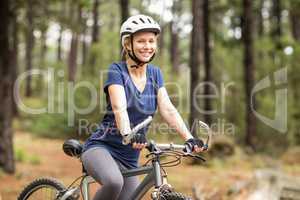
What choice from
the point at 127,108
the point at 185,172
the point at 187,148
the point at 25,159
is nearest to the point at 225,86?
the point at 185,172

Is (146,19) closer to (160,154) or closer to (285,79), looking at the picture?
(160,154)

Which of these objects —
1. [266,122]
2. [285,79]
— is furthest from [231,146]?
[285,79]

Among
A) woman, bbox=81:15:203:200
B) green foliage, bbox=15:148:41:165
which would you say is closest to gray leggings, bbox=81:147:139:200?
woman, bbox=81:15:203:200

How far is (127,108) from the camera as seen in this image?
413 cm

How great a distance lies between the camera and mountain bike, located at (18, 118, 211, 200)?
3.74 m

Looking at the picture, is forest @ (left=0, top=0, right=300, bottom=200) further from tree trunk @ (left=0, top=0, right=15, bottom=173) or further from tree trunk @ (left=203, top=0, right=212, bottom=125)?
tree trunk @ (left=0, top=0, right=15, bottom=173)

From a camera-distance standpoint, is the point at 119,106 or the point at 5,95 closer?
the point at 119,106

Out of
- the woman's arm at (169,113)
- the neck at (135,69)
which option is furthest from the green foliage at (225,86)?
the neck at (135,69)

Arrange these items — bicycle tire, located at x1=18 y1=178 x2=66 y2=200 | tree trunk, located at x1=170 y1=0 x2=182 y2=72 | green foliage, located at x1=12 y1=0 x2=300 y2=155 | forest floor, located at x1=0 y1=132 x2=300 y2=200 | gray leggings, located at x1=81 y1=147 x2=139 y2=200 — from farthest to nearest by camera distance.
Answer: tree trunk, located at x1=170 y1=0 x2=182 y2=72 → green foliage, located at x1=12 y1=0 x2=300 y2=155 → forest floor, located at x1=0 y1=132 x2=300 y2=200 → bicycle tire, located at x1=18 y1=178 x2=66 y2=200 → gray leggings, located at x1=81 y1=147 x2=139 y2=200

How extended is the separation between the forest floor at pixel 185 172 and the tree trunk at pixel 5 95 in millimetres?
463

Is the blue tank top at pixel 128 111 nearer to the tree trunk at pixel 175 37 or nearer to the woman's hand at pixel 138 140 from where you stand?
the woman's hand at pixel 138 140

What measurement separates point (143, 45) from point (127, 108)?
543mm

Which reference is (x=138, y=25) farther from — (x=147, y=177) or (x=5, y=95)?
(x=5, y=95)

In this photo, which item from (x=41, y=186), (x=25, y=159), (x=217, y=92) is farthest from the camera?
(x=217, y=92)
